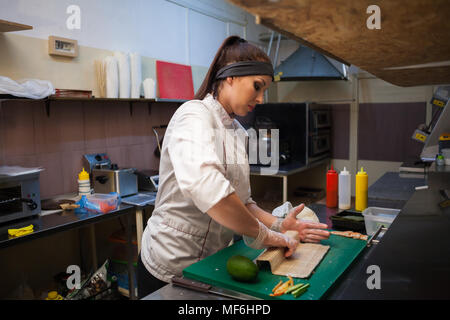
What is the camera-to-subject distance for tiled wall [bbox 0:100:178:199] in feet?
8.36

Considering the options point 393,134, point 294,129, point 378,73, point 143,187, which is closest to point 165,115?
point 143,187

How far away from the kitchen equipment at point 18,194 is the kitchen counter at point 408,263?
4.92ft

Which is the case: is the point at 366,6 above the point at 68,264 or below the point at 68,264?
above

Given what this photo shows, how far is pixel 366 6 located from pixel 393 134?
436cm

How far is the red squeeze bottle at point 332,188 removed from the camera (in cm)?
196

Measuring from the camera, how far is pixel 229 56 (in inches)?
53.2

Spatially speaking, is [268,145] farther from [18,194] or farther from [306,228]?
[306,228]

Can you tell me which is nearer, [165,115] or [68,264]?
[68,264]

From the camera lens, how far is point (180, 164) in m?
1.08

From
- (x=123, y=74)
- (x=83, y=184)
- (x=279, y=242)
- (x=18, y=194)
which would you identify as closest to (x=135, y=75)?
(x=123, y=74)

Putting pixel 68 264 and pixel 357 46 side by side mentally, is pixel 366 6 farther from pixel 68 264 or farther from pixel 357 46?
pixel 68 264

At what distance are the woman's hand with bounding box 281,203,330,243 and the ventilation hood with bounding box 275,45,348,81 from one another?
3238 millimetres

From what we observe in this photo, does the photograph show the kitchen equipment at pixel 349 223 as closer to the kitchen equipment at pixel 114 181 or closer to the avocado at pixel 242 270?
the avocado at pixel 242 270

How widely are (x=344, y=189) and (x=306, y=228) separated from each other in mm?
681
